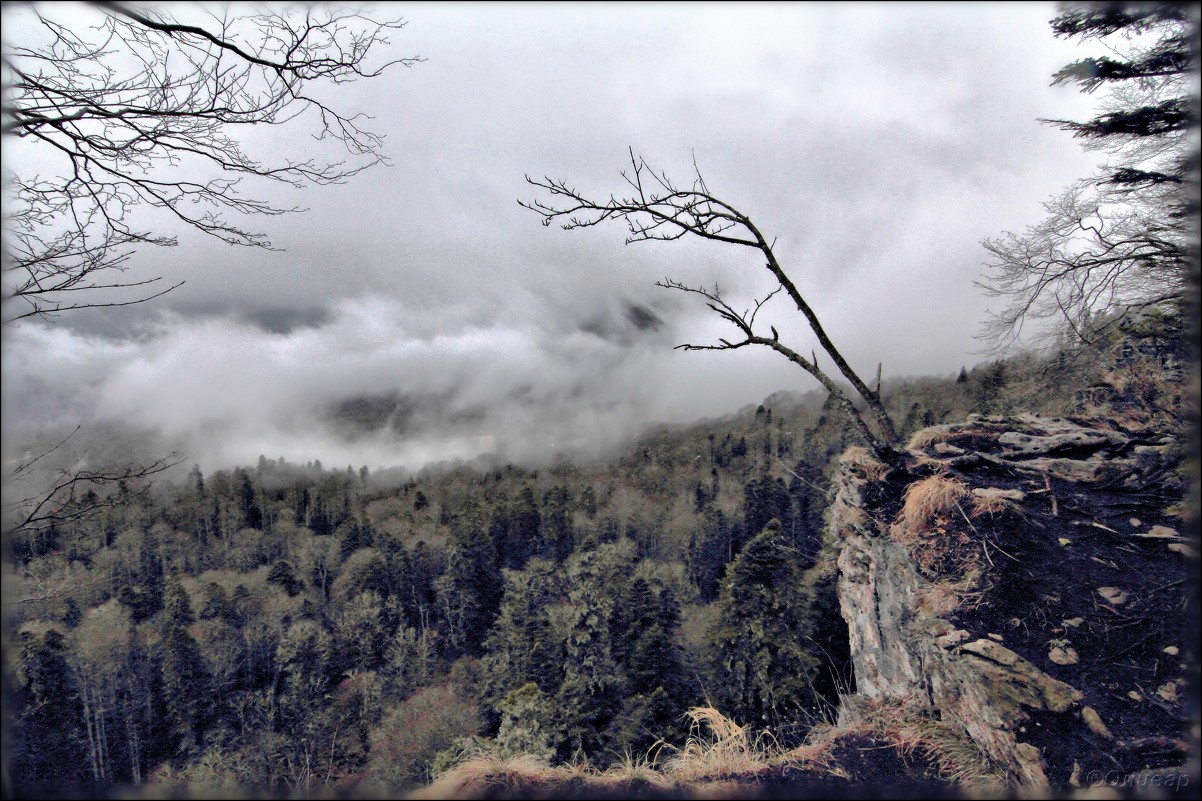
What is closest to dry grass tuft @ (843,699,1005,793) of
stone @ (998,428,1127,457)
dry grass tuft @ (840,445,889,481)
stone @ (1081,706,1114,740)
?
stone @ (1081,706,1114,740)

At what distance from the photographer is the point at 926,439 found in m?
6.50

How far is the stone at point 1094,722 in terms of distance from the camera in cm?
323

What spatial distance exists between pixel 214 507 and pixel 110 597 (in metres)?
37.5

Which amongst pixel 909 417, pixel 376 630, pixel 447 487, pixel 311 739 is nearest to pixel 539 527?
pixel 376 630

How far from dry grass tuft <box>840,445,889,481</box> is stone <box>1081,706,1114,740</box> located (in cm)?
288

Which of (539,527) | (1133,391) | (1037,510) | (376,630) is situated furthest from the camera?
(539,527)

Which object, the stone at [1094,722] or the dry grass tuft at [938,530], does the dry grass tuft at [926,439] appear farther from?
the stone at [1094,722]

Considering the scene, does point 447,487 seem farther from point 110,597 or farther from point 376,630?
point 376,630

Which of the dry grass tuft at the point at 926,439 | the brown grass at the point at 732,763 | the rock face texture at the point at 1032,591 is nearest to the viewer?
the brown grass at the point at 732,763

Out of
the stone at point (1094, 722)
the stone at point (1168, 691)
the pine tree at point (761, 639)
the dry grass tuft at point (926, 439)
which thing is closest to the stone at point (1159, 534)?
the stone at point (1168, 691)

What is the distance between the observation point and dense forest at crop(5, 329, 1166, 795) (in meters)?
18.0

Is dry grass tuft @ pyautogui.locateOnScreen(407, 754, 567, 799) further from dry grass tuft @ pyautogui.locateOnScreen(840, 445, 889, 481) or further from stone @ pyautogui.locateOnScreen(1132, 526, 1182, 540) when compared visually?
stone @ pyautogui.locateOnScreen(1132, 526, 1182, 540)

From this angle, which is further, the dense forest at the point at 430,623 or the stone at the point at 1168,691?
the dense forest at the point at 430,623

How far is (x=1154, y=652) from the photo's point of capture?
3691 mm
